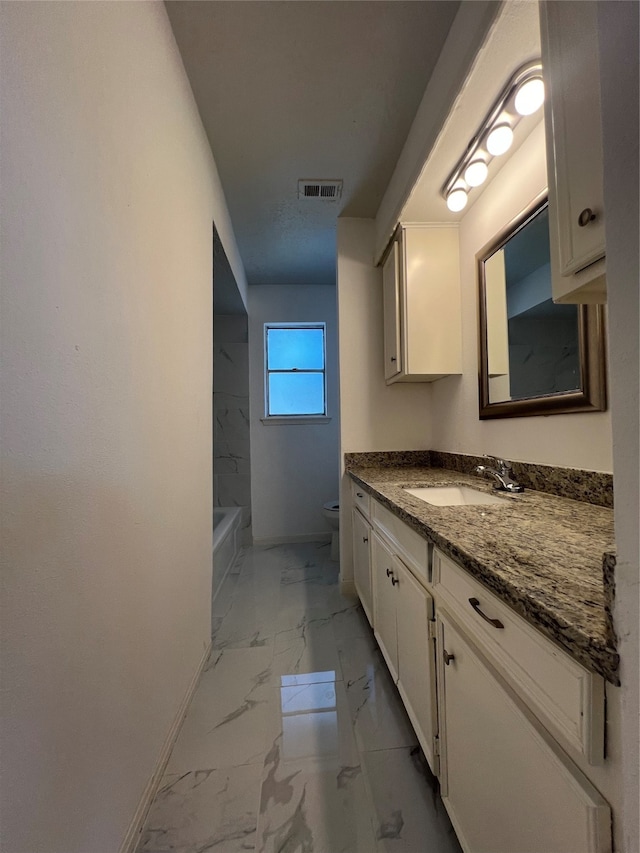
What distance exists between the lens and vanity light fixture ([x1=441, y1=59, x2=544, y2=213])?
40.9 inches

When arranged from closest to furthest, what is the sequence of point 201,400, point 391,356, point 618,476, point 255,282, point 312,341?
point 618,476 < point 201,400 < point 391,356 < point 255,282 < point 312,341

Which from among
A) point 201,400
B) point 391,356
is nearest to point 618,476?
point 201,400

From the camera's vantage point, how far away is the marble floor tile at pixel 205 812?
2.90ft

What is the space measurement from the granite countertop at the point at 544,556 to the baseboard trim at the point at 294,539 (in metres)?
2.20

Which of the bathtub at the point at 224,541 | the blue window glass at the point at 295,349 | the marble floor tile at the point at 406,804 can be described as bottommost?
the marble floor tile at the point at 406,804

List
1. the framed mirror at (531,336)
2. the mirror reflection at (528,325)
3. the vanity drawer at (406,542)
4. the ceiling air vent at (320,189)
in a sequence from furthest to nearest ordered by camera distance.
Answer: the ceiling air vent at (320,189) < the mirror reflection at (528,325) < the framed mirror at (531,336) < the vanity drawer at (406,542)

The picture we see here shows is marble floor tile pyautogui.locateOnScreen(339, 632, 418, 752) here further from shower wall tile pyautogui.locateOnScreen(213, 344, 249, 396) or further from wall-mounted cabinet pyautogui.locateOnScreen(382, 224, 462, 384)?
shower wall tile pyautogui.locateOnScreen(213, 344, 249, 396)

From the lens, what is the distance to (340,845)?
2.87 ft

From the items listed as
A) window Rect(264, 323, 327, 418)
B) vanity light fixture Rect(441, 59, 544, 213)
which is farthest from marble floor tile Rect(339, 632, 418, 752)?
window Rect(264, 323, 327, 418)

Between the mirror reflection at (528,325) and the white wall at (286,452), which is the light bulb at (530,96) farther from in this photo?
the white wall at (286,452)

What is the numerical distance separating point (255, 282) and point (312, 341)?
789 mm

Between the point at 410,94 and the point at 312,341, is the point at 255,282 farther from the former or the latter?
the point at 410,94

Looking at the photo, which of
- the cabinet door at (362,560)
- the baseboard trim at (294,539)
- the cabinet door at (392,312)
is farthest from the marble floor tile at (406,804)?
the baseboard trim at (294,539)

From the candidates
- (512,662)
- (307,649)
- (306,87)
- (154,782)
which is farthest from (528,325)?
(154,782)
